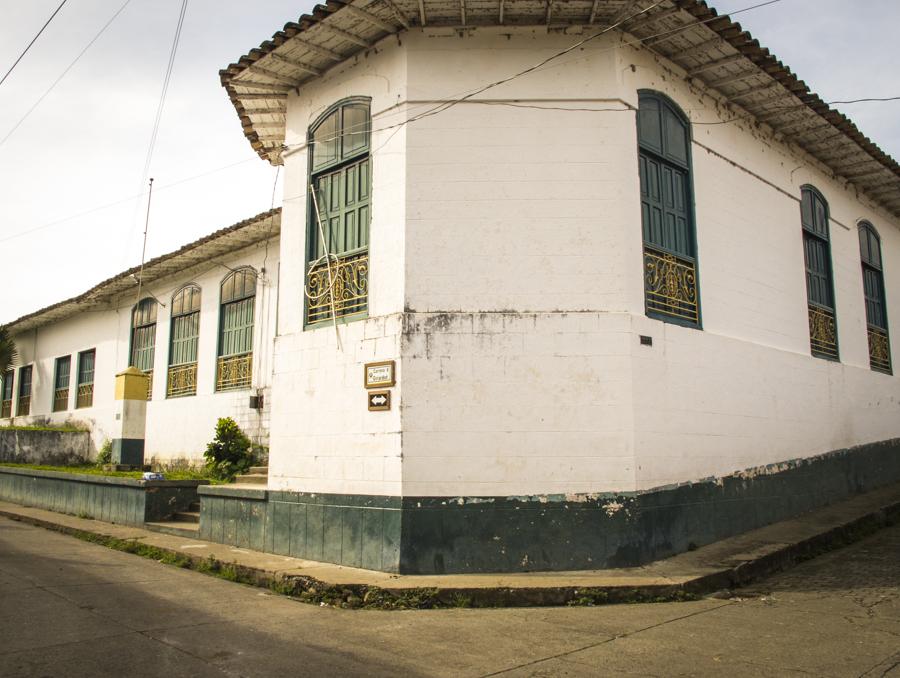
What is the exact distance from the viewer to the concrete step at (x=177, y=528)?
9.90m

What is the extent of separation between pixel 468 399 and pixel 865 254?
971 centimetres

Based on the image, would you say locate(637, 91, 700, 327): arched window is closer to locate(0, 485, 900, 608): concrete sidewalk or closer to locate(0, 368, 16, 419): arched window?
locate(0, 485, 900, 608): concrete sidewalk

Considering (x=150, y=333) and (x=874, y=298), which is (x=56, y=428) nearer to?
(x=150, y=333)

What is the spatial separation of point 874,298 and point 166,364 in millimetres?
14367

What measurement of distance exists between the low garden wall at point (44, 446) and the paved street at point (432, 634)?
12.3 m

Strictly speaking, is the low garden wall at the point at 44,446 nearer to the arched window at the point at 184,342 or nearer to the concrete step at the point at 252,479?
the arched window at the point at 184,342

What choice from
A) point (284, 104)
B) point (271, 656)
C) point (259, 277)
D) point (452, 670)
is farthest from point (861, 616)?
point (259, 277)

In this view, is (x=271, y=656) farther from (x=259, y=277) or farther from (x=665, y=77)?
(x=259, y=277)

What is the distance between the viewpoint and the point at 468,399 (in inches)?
290

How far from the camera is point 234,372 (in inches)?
571

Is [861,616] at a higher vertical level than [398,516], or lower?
lower

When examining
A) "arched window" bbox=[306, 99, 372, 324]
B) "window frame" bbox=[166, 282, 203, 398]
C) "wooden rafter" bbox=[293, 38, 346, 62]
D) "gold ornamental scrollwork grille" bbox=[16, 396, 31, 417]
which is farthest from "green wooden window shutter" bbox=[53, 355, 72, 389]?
"wooden rafter" bbox=[293, 38, 346, 62]

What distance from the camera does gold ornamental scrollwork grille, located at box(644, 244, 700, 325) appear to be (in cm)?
810

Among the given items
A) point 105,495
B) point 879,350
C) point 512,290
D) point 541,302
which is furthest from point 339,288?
point 879,350
